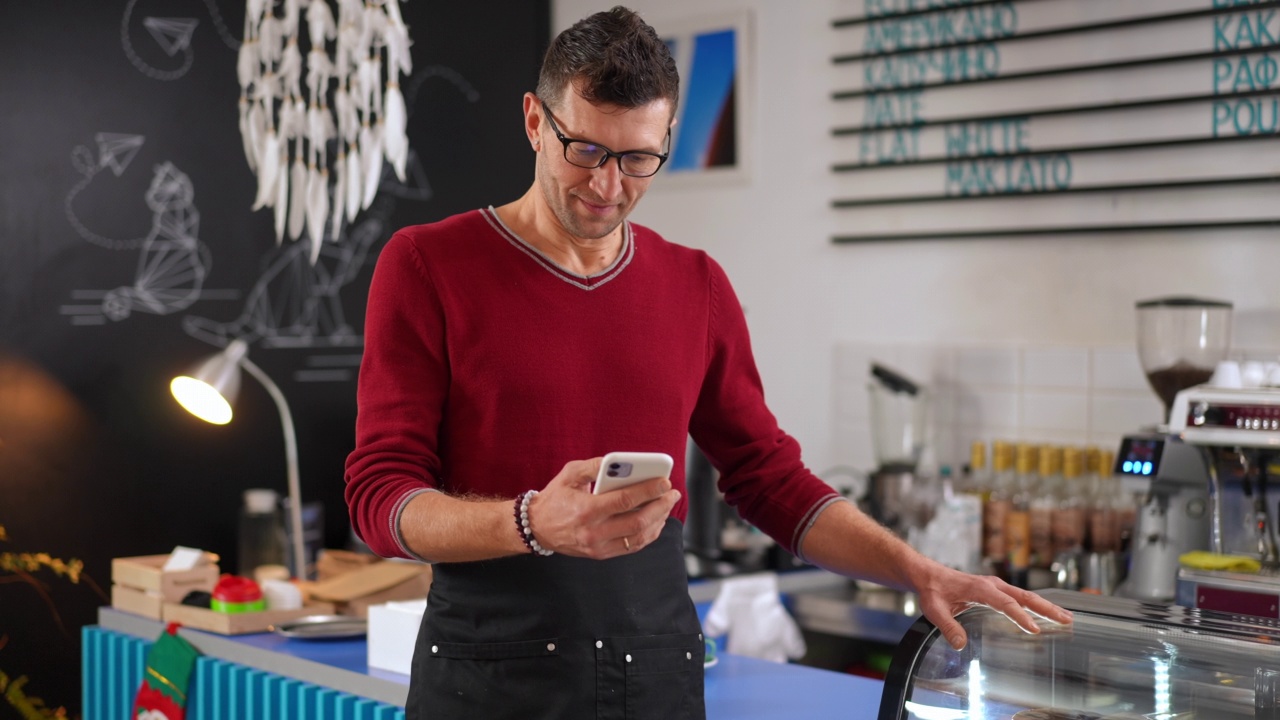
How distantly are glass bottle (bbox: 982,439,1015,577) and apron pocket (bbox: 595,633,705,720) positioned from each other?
6.10ft

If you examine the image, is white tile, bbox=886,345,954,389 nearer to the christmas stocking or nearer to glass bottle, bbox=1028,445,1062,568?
glass bottle, bbox=1028,445,1062,568

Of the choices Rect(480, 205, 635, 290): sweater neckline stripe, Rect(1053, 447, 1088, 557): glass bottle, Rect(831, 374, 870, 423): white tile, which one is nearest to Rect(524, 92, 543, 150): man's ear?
Rect(480, 205, 635, 290): sweater neckline stripe

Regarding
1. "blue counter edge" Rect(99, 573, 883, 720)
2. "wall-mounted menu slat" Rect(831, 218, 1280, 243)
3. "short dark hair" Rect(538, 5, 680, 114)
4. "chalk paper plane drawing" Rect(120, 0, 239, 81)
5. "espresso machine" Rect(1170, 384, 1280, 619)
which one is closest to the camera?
"short dark hair" Rect(538, 5, 680, 114)

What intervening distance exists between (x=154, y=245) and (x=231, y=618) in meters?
1.37

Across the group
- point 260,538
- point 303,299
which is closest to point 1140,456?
point 260,538

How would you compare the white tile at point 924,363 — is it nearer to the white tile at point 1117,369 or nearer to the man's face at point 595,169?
the white tile at point 1117,369

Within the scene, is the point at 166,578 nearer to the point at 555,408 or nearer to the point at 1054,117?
the point at 555,408

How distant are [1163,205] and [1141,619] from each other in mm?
2030

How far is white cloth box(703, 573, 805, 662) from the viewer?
286cm

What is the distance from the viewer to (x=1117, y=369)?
3.32 metres

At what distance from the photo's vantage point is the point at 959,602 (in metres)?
1.52

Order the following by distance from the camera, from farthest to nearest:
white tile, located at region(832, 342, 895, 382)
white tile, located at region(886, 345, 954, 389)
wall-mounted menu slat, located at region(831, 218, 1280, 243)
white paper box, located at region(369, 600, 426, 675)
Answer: white tile, located at region(832, 342, 895, 382), white tile, located at region(886, 345, 954, 389), wall-mounted menu slat, located at region(831, 218, 1280, 243), white paper box, located at region(369, 600, 426, 675)

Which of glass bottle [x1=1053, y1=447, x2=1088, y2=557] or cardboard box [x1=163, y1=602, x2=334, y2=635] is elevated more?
glass bottle [x1=1053, y1=447, x2=1088, y2=557]

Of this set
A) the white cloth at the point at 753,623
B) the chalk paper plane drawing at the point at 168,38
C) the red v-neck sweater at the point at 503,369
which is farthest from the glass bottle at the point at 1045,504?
the chalk paper plane drawing at the point at 168,38
